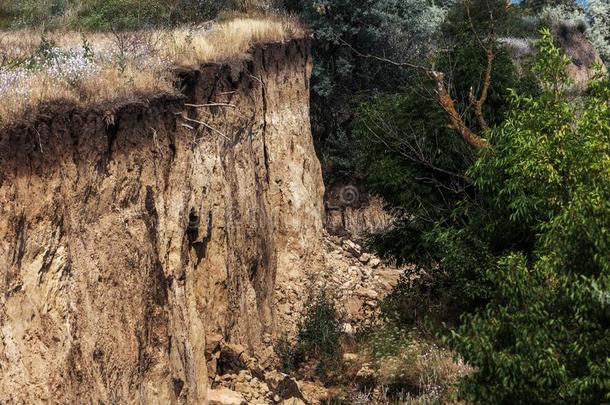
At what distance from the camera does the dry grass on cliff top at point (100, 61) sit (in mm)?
9555

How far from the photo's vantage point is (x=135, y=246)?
10.3m

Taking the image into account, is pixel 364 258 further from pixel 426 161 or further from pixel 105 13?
pixel 105 13

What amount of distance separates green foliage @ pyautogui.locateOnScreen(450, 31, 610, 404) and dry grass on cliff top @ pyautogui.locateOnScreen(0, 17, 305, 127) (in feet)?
15.8

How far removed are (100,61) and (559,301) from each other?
22.9 feet

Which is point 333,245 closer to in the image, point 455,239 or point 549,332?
point 455,239

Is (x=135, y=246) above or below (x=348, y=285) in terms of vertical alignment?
above

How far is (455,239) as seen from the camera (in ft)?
50.1

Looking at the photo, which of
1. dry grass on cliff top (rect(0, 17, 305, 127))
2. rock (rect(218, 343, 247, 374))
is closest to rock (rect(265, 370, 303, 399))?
rock (rect(218, 343, 247, 374))

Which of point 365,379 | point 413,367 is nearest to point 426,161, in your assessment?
point 413,367

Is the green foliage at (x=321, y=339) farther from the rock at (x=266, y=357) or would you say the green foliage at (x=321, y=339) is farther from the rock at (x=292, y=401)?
the rock at (x=292, y=401)

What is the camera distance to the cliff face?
843 centimetres

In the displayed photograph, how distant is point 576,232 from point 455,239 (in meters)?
7.26

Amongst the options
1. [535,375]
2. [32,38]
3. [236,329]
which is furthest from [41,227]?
[32,38]

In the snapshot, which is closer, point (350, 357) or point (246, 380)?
point (246, 380)
